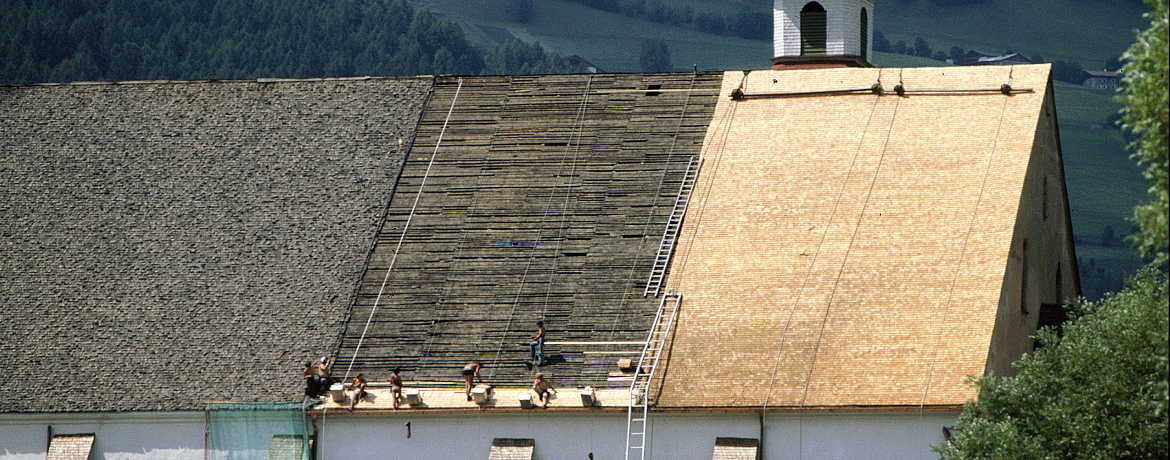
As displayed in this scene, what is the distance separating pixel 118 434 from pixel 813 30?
23.1m

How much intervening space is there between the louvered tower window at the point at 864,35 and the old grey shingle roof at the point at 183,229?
13291 millimetres

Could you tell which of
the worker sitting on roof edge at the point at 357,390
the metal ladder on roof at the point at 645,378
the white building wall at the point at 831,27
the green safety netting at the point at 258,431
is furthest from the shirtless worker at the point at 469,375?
the white building wall at the point at 831,27

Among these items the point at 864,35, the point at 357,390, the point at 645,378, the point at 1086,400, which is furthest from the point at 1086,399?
the point at 864,35

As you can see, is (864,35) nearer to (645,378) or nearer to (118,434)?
(645,378)

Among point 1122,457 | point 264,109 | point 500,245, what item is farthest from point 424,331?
point 1122,457

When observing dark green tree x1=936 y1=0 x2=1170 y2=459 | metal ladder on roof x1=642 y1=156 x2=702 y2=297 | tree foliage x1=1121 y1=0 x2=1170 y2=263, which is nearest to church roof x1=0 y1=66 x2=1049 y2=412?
metal ladder on roof x1=642 y1=156 x2=702 y2=297

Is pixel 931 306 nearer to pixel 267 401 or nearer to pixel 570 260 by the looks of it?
pixel 570 260

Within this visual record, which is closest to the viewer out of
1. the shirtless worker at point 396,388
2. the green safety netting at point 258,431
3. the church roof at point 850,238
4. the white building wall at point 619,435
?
the white building wall at point 619,435

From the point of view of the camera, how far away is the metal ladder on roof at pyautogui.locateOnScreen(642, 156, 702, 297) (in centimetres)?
4741

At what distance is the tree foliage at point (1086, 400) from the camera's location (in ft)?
125

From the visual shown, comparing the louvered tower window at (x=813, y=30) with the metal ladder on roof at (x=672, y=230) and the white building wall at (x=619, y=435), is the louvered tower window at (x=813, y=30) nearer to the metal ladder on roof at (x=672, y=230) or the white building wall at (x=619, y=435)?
the metal ladder on roof at (x=672, y=230)

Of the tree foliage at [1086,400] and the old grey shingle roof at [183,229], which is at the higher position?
the old grey shingle roof at [183,229]

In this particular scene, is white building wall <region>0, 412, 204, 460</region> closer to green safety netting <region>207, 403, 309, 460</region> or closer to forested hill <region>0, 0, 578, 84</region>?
green safety netting <region>207, 403, 309, 460</region>

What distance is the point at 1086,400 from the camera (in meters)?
38.7
